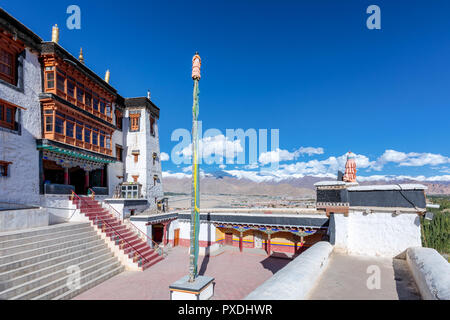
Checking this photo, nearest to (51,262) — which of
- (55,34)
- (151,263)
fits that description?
(151,263)

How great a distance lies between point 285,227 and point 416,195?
8.93 meters

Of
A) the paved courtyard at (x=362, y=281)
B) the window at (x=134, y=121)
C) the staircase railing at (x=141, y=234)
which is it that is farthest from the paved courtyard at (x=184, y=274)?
the window at (x=134, y=121)

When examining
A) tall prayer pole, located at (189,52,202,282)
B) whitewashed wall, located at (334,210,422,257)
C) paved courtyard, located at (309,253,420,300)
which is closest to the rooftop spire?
whitewashed wall, located at (334,210,422,257)

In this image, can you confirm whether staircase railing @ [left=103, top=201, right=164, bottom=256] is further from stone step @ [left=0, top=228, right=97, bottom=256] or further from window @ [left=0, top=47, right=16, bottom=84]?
window @ [left=0, top=47, right=16, bottom=84]

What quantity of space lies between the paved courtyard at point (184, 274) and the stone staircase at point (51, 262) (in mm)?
781

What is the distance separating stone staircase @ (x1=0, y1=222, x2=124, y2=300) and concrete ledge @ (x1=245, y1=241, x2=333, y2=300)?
382 inches

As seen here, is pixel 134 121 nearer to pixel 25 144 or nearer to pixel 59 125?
pixel 59 125

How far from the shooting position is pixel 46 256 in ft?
38.8

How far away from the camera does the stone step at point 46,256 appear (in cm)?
1019

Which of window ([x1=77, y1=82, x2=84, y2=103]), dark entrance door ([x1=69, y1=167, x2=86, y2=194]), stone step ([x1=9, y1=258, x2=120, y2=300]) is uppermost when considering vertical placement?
window ([x1=77, y1=82, x2=84, y2=103])

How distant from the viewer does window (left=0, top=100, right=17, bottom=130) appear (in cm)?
1469

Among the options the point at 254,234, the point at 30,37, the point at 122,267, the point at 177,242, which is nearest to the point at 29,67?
the point at 30,37

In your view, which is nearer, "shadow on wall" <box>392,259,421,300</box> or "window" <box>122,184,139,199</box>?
"shadow on wall" <box>392,259,421,300</box>

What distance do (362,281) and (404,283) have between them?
4.12 feet
